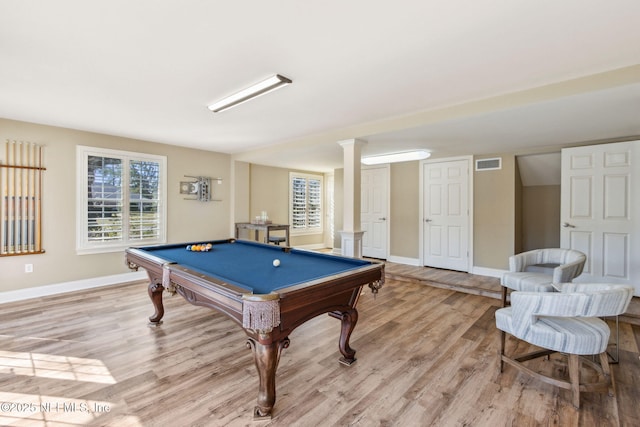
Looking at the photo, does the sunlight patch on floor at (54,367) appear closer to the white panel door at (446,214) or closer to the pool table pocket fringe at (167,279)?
the pool table pocket fringe at (167,279)

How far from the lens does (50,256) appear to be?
408 cm

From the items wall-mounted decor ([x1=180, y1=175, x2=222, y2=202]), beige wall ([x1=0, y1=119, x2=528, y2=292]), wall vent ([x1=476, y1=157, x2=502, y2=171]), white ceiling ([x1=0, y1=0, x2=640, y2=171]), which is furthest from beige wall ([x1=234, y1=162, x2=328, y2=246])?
wall vent ([x1=476, y1=157, x2=502, y2=171])

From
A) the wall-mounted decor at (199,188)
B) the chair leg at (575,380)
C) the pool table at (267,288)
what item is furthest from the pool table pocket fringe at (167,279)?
the wall-mounted decor at (199,188)

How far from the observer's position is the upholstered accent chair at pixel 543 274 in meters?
2.76

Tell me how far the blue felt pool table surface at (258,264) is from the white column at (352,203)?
1206 millimetres

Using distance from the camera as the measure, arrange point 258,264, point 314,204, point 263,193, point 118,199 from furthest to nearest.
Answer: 1. point 314,204
2. point 263,193
3. point 118,199
4. point 258,264

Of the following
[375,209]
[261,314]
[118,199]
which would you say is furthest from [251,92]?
[375,209]

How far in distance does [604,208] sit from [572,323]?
8.69 ft

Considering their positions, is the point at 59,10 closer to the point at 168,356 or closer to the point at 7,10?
the point at 7,10

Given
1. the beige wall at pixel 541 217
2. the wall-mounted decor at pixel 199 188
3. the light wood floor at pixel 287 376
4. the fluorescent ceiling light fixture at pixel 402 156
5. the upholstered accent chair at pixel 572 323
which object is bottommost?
the light wood floor at pixel 287 376

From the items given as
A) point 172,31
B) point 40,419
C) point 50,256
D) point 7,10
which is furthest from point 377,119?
point 50,256

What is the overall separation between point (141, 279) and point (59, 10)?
4.21 metres

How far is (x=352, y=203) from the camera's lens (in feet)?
13.4

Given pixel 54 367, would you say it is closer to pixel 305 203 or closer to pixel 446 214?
pixel 446 214
